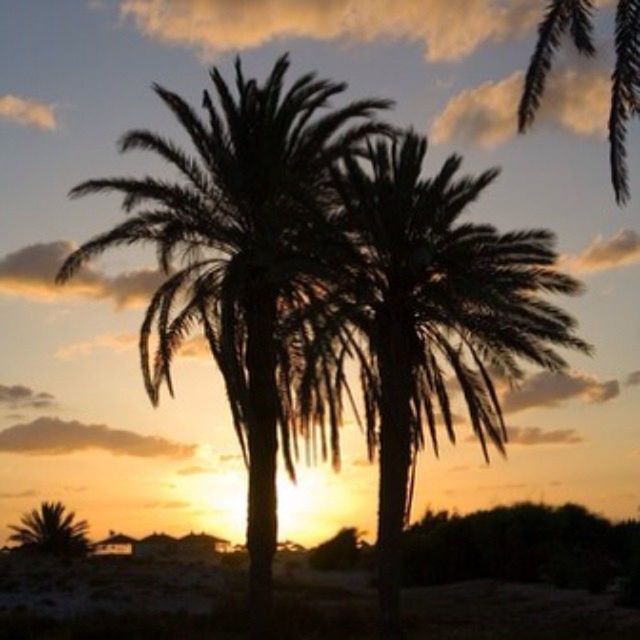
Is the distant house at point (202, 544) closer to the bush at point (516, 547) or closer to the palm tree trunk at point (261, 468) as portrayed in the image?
the bush at point (516, 547)

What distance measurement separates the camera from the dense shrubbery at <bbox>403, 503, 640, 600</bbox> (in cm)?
4097

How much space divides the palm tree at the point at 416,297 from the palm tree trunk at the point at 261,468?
238cm

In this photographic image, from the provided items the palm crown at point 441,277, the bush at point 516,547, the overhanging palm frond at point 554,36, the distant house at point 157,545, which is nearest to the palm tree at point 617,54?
the overhanging palm frond at point 554,36

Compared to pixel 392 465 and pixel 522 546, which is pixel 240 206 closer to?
pixel 392 465

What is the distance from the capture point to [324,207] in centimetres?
2616

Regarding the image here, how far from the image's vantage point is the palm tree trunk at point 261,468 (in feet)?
85.6

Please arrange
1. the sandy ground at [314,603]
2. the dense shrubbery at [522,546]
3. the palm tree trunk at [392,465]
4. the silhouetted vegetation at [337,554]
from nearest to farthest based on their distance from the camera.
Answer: the palm tree trunk at [392,465], the sandy ground at [314,603], the dense shrubbery at [522,546], the silhouetted vegetation at [337,554]

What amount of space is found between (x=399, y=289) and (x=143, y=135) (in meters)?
7.38

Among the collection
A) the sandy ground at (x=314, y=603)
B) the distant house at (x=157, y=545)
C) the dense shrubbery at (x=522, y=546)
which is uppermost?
the distant house at (x=157, y=545)

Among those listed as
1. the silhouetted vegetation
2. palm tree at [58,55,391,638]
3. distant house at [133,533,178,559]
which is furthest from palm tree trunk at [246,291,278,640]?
distant house at [133,533,178,559]

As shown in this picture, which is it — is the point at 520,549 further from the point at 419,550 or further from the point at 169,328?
the point at 169,328

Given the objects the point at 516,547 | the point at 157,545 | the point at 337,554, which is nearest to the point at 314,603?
the point at 516,547

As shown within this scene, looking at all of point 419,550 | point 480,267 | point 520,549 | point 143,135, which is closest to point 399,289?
point 480,267

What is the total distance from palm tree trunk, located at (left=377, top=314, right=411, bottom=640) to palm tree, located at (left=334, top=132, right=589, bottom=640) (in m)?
0.02
